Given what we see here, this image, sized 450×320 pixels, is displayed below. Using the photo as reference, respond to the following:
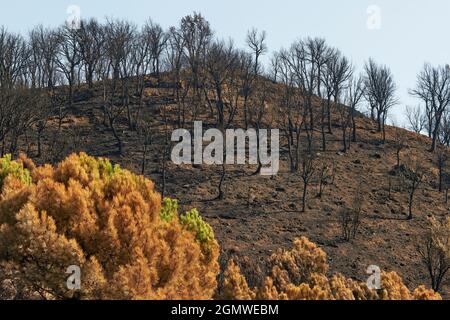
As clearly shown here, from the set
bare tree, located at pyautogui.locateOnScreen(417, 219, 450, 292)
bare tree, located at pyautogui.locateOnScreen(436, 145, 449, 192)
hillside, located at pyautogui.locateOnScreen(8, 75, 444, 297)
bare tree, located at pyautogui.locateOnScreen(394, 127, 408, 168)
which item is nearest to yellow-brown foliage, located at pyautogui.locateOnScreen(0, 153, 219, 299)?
hillside, located at pyautogui.locateOnScreen(8, 75, 444, 297)

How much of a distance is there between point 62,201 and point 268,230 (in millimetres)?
26873

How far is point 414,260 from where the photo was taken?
130ft

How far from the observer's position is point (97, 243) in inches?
611

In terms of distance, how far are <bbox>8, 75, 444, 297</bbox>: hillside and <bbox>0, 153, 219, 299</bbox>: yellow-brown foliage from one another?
13.4 m

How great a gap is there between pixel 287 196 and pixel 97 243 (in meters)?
A: 32.8

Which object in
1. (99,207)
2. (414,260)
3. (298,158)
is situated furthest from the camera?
(298,158)

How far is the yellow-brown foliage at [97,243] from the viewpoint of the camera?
582 inches

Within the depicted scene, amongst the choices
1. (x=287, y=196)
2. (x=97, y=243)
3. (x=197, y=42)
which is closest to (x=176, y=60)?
(x=197, y=42)

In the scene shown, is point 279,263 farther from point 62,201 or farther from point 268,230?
point 268,230

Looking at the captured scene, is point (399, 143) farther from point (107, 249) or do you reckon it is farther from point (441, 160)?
point (107, 249)

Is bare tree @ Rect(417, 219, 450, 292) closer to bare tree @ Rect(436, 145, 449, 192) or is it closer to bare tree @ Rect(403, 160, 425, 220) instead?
bare tree @ Rect(403, 160, 425, 220)

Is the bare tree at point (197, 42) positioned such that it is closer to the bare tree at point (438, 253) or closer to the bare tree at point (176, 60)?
the bare tree at point (176, 60)

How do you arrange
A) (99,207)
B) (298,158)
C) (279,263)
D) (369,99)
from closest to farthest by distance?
(99,207), (279,263), (298,158), (369,99)
